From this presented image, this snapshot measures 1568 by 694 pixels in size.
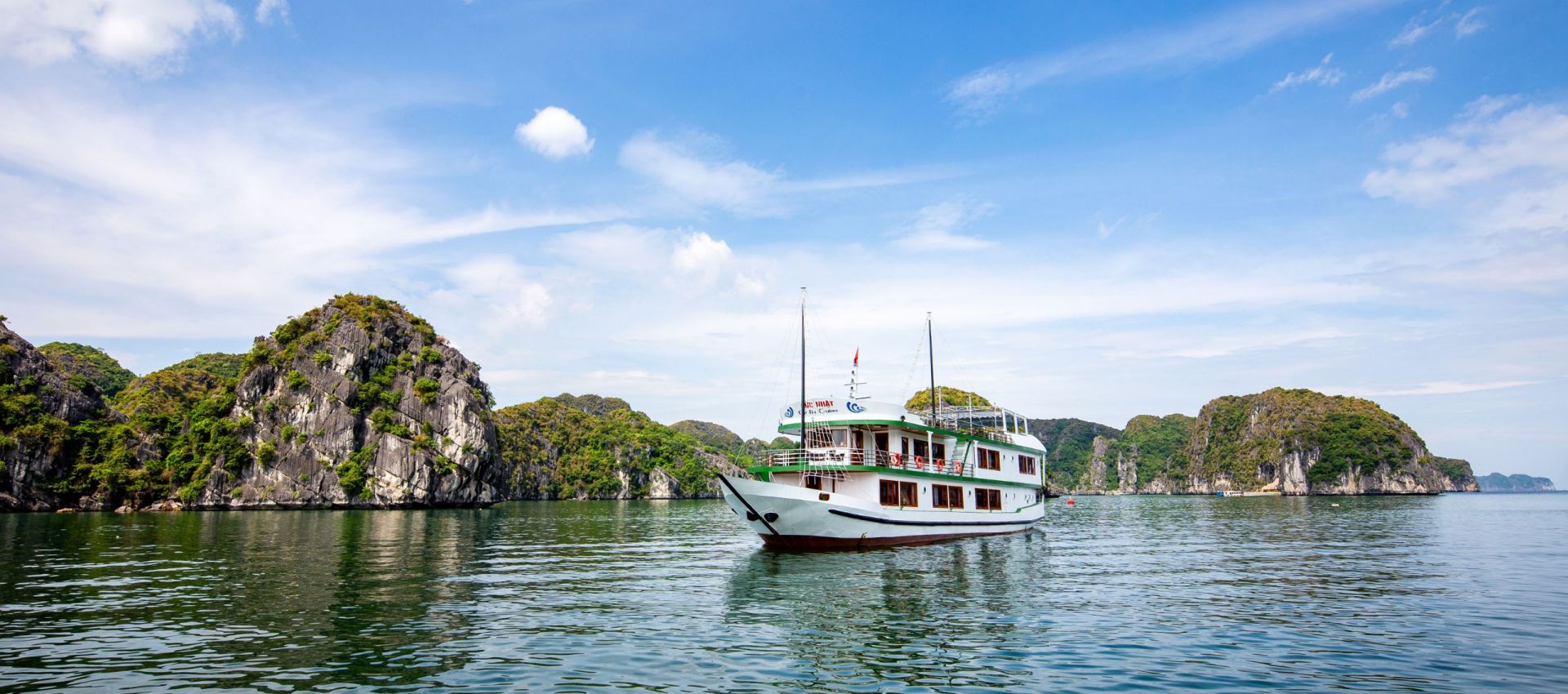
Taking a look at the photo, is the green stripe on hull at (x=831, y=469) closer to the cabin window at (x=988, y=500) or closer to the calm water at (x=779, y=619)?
the calm water at (x=779, y=619)

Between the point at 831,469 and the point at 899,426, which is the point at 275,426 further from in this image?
the point at 899,426

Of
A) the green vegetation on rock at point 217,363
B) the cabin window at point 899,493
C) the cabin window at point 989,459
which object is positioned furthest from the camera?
the green vegetation on rock at point 217,363

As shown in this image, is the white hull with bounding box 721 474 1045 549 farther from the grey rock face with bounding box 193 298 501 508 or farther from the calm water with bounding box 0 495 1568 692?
the grey rock face with bounding box 193 298 501 508

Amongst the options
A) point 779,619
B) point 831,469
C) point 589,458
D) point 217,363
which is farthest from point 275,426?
point 779,619

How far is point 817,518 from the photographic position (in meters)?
32.1

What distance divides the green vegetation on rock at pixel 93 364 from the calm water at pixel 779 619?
110923mm

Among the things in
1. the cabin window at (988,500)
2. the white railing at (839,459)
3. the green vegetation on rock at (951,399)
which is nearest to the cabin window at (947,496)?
the cabin window at (988,500)

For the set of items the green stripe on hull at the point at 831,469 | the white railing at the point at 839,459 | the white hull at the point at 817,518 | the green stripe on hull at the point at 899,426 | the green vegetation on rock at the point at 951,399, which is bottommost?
the white hull at the point at 817,518

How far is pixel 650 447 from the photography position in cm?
19112

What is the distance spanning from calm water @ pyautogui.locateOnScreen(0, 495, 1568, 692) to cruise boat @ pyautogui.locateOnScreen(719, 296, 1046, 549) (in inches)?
63.4

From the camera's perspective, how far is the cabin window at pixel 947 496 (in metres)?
38.6

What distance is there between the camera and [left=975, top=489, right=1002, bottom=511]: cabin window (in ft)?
140

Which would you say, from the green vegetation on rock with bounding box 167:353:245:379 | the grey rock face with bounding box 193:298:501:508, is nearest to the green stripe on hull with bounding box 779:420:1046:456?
the grey rock face with bounding box 193:298:501:508

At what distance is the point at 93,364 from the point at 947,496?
158 meters
